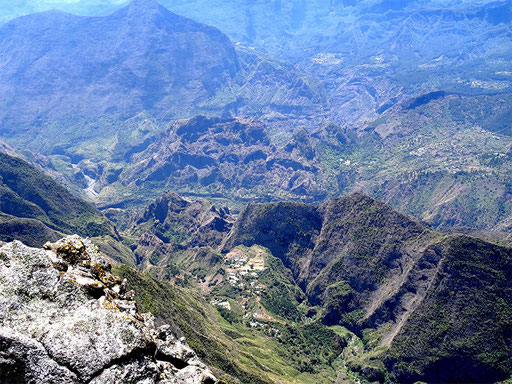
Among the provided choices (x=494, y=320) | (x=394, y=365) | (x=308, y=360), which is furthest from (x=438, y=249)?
(x=308, y=360)

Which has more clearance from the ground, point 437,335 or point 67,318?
point 67,318

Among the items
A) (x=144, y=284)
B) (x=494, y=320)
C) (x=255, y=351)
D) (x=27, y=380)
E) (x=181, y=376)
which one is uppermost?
(x=27, y=380)

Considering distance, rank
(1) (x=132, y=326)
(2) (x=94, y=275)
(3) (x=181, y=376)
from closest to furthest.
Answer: (1) (x=132, y=326) → (3) (x=181, y=376) → (2) (x=94, y=275)

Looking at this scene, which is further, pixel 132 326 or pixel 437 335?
pixel 437 335

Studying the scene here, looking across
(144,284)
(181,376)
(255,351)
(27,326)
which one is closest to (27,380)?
(27,326)

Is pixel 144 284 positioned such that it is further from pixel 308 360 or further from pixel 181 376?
pixel 181 376

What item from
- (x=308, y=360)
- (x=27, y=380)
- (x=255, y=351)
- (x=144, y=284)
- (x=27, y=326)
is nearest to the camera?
(x=27, y=380)
